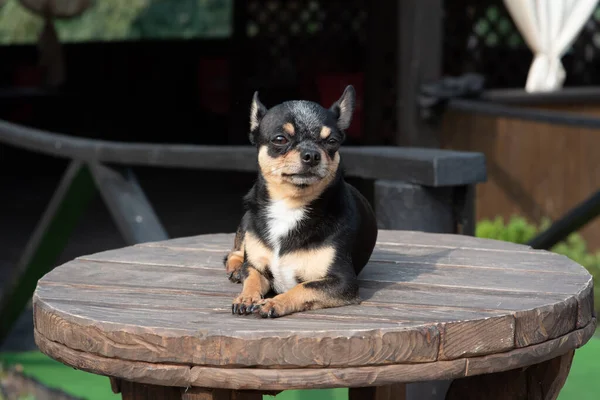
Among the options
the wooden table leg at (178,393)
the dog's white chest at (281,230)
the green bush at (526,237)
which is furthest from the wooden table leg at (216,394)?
the green bush at (526,237)

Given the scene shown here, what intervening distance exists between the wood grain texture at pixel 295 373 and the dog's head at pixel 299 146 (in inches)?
18.3

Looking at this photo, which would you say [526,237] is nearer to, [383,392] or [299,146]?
[383,392]

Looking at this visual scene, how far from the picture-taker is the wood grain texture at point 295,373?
7.07 feet

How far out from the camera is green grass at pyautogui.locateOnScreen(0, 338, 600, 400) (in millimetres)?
4797

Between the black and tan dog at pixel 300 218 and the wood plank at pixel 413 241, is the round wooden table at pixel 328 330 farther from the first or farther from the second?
the wood plank at pixel 413 241

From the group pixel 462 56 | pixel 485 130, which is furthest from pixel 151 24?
pixel 485 130

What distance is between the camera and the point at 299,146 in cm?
239

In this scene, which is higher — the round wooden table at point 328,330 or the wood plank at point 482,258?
the round wooden table at point 328,330

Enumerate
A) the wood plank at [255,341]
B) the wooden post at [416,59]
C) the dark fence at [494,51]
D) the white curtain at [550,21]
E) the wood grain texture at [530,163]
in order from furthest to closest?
the dark fence at [494,51] < the white curtain at [550,21] < the wood grain texture at [530,163] < the wooden post at [416,59] < the wood plank at [255,341]

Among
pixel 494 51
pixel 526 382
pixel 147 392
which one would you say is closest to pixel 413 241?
pixel 526 382

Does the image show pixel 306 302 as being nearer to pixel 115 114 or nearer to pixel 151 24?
pixel 115 114

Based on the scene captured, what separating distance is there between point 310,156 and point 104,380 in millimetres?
2975

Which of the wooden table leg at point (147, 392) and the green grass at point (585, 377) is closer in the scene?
the wooden table leg at point (147, 392)

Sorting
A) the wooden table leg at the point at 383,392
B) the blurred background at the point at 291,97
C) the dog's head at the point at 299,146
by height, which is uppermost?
the dog's head at the point at 299,146
